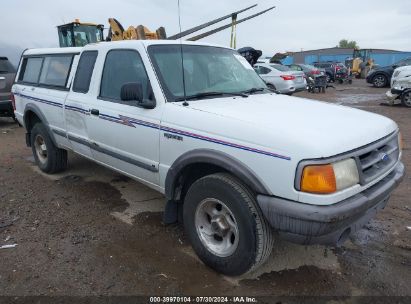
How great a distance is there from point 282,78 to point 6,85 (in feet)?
34.9

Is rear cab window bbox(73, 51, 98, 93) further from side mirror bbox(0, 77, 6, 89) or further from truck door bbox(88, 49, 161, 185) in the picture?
side mirror bbox(0, 77, 6, 89)

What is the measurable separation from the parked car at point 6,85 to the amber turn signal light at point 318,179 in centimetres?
905

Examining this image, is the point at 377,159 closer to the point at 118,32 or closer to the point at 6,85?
the point at 118,32

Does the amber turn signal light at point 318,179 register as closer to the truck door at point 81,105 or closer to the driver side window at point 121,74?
the driver side window at point 121,74

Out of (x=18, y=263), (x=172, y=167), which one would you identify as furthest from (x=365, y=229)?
(x=18, y=263)

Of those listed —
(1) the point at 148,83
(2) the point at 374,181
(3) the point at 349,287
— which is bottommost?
(3) the point at 349,287

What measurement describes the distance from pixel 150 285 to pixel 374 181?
1.94m

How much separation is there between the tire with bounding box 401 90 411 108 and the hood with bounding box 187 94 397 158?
37.5 feet

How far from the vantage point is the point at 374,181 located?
110 inches

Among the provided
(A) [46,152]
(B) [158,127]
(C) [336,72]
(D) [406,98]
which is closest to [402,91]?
(D) [406,98]

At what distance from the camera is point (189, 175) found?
3338mm

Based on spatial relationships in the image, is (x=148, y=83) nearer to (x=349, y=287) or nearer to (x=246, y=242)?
(x=246, y=242)

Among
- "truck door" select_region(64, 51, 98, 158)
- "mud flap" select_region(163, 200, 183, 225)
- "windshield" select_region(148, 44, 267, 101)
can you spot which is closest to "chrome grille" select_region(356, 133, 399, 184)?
"windshield" select_region(148, 44, 267, 101)

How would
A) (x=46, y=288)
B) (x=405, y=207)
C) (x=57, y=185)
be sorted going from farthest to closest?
(x=57, y=185), (x=405, y=207), (x=46, y=288)
